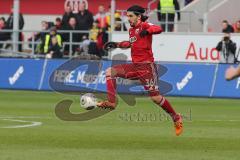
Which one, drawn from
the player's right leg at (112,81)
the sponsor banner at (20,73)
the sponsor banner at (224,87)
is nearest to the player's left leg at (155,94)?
the player's right leg at (112,81)

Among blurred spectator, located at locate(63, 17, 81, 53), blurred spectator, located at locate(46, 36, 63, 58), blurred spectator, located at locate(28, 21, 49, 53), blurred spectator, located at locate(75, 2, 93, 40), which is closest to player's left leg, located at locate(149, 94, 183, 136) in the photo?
blurred spectator, located at locate(46, 36, 63, 58)

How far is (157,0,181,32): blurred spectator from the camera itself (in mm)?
32781

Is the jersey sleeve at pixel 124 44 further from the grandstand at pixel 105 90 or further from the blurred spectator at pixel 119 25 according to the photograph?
the blurred spectator at pixel 119 25

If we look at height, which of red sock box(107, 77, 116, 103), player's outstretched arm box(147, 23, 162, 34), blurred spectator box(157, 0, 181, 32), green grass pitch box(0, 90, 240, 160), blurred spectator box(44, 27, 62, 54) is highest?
blurred spectator box(157, 0, 181, 32)

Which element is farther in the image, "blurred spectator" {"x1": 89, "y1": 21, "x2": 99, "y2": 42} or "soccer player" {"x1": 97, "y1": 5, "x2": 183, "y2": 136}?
"blurred spectator" {"x1": 89, "y1": 21, "x2": 99, "y2": 42}

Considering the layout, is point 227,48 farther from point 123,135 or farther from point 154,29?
point 123,135

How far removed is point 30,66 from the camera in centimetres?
2938

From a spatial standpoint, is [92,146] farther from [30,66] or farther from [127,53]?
[127,53]

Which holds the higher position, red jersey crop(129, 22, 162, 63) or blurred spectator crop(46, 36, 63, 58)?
red jersey crop(129, 22, 162, 63)

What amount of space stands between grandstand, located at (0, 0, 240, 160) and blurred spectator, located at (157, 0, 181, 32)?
164mm

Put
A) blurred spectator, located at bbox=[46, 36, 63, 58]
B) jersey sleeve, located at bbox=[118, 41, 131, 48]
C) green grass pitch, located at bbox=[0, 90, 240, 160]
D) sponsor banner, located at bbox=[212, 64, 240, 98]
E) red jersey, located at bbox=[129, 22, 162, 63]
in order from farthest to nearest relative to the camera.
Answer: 1. blurred spectator, located at bbox=[46, 36, 63, 58]
2. sponsor banner, located at bbox=[212, 64, 240, 98]
3. jersey sleeve, located at bbox=[118, 41, 131, 48]
4. red jersey, located at bbox=[129, 22, 162, 63]
5. green grass pitch, located at bbox=[0, 90, 240, 160]

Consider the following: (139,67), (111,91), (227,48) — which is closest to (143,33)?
(139,67)

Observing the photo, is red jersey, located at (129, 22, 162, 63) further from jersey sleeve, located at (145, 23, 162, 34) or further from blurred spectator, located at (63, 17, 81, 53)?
blurred spectator, located at (63, 17, 81, 53)

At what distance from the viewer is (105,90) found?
91.6 feet
